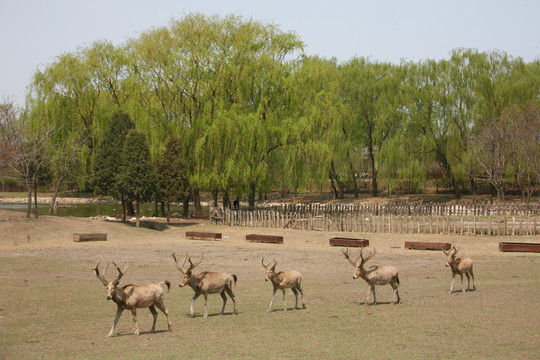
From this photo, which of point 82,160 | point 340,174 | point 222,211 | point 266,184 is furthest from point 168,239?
point 340,174

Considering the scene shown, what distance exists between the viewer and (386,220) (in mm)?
41875

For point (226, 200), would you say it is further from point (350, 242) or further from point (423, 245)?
point (423, 245)

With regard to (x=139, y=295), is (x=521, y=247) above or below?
below

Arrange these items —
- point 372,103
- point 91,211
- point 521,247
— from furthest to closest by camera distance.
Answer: point 372,103 < point 91,211 < point 521,247

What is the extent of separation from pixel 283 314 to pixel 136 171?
95.0ft

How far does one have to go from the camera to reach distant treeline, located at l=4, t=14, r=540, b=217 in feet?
150

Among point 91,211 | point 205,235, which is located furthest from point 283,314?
point 91,211

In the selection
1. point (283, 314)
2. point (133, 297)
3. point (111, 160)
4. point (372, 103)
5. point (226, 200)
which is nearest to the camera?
point (133, 297)

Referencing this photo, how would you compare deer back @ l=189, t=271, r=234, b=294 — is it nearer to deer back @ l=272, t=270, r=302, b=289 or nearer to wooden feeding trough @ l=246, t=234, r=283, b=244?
deer back @ l=272, t=270, r=302, b=289

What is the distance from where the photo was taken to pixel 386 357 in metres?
10.8

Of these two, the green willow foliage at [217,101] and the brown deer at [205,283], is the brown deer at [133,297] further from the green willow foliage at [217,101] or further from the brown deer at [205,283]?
the green willow foliage at [217,101]

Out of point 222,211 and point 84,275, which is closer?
point 84,275

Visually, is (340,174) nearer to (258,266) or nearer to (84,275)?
(258,266)

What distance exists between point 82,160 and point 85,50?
1054cm
